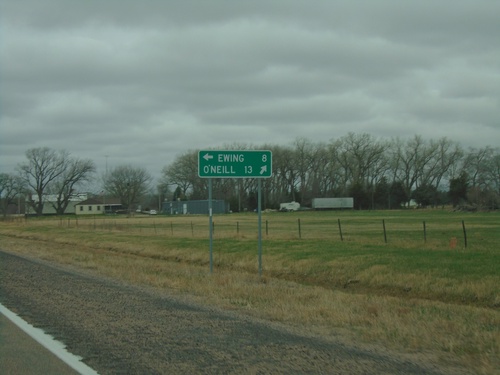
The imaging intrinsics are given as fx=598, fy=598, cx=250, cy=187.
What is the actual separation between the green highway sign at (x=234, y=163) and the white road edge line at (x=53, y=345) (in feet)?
26.9

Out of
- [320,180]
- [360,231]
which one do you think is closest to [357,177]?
[320,180]

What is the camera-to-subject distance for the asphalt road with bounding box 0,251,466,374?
23.6ft

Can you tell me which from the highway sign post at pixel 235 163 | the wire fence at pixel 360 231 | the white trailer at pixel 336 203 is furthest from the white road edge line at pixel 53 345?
the white trailer at pixel 336 203

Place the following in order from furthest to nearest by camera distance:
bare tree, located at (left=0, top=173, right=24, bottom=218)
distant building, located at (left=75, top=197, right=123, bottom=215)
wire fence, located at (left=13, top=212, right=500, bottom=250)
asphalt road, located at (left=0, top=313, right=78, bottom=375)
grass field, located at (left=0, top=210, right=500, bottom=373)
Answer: distant building, located at (left=75, top=197, right=123, bottom=215) < bare tree, located at (left=0, top=173, right=24, bottom=218) < wire fence, located at (left=13, top=212, right=500, bottom=250) < grass field, located at (left=0, top=210, right=500, bottom=373) < asphalt road, located at (left=0, top=313, right=78, bottom=375)

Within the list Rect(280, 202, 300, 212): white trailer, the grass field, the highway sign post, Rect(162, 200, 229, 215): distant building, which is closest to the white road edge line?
the grass field

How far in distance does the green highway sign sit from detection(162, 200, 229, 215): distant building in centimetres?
11060

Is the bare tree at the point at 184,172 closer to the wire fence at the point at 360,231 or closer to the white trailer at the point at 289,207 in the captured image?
the white trailer at the point at 289,207

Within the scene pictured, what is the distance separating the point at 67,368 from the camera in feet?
23.3

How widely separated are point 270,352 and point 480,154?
141551 millimetres

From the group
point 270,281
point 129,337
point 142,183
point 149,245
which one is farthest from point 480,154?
point 129,337

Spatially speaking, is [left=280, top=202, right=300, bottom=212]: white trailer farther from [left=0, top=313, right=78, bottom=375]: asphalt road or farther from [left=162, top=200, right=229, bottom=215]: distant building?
[left=0, top=313, right=78, bottom=375]: asphalt road

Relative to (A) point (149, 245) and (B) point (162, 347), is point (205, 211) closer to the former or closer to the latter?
(A) point (149, 245)

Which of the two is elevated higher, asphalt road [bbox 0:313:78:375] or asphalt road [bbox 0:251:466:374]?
asphalt road [bbox 0:313:78:375]

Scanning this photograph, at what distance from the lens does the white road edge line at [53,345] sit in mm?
7105
